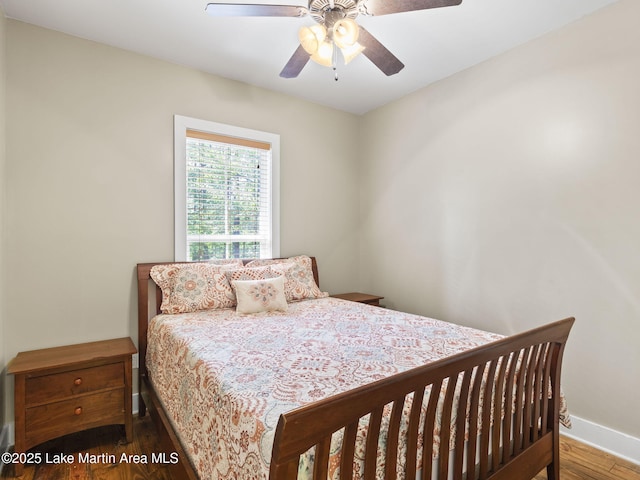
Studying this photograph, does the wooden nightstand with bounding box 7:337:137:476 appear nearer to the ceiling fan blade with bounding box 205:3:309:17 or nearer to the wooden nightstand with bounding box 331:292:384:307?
the wooden nightstand with bounding box 331:292:384:307

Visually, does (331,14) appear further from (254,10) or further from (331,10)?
(254,10)

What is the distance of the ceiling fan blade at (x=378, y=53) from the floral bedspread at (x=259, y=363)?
61.8 inches

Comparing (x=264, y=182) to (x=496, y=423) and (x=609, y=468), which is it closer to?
(x=496, y=423)

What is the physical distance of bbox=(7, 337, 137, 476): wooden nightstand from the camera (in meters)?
1.89

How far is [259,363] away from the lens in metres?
1.48

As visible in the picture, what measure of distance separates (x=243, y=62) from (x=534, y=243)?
8.57ft

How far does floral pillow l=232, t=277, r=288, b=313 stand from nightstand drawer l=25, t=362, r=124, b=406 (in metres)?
0.85

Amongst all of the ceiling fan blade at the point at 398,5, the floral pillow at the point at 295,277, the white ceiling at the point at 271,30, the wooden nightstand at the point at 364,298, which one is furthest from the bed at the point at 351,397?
the white ceiling at the point at 271,30

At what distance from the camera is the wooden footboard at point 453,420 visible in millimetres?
823

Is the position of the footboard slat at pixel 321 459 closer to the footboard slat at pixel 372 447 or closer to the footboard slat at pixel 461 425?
the footboard slat at pixel 372 447

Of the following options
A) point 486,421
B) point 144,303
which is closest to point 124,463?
point 144,303

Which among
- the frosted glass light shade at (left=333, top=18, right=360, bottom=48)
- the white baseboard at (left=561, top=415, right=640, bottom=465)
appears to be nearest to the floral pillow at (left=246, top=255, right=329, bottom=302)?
the frosted glass light shade at (left=333, top=18, right=360, bottom=48)

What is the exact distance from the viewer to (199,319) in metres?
2.29

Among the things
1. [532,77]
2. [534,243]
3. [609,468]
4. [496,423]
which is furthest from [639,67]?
[609,468]
